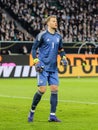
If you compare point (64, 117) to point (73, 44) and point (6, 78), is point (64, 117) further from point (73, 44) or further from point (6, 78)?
point (73, 44)

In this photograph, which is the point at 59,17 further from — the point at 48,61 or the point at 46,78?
the point at 46,78

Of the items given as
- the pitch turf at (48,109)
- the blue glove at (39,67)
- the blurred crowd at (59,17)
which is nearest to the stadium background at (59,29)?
the blurred crowd at (59,17)

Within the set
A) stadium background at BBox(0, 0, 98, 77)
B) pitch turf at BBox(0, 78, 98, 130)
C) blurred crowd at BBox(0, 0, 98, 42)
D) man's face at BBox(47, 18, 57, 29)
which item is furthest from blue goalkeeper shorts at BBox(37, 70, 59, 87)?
blurred crowd at BBox(0, 0, 98, 42)

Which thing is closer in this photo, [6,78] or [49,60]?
[49,60]

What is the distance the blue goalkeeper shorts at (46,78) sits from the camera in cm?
1181

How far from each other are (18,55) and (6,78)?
1.81m

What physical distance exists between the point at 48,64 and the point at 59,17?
30939mm

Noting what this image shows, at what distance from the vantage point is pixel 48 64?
12.0 m

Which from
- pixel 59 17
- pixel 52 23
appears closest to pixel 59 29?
pixel 59 17

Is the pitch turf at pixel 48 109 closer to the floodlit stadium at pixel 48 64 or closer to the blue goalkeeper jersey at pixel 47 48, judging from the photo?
the floodlit stadium at pixel 48 64

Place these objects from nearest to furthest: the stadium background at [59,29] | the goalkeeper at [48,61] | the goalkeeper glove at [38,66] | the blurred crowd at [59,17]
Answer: the goalkeeper glove at [38,66], the goalkeeper at [48,61], the stadium background at [59,29], the blurred crowd at [59,17]

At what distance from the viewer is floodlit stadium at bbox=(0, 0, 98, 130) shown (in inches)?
470

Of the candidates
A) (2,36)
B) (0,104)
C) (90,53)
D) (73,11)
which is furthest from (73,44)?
(0,104)

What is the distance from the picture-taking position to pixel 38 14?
137ft
